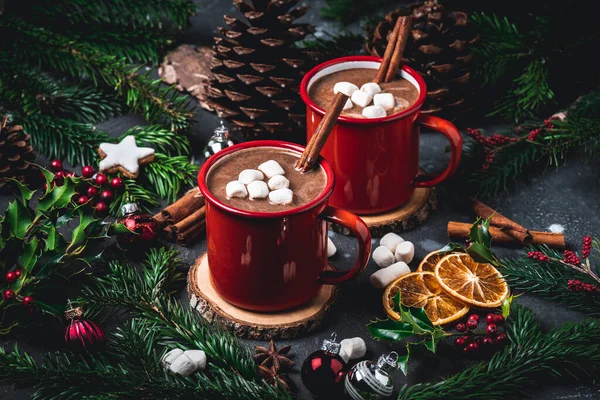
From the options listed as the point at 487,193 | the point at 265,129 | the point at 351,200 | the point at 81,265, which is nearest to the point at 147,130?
the point at 265,129

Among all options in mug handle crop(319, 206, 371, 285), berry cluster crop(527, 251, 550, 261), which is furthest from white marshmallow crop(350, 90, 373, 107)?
berry cluster crop(527, 251, 550, 261)

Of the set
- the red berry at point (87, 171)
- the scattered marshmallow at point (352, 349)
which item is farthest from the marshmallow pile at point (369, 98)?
the red berry at point (87, 171)

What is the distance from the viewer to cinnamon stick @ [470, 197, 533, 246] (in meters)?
1.65

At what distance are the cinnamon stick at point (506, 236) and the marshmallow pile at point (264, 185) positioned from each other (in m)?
0.45

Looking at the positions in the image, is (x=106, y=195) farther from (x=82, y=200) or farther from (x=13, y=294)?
(x=13, y=294)

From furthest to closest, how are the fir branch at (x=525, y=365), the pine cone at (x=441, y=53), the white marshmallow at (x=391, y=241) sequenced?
the pine cone at (x=441, y=53) < the white marshmallow at (x=391, y=241) < the fir branch at (x=525, y=365)

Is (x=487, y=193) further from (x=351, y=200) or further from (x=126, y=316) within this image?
(x=126, y=316)

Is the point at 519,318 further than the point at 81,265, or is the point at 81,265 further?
the point at 81,265

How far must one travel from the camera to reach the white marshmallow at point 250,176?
56.1 inches

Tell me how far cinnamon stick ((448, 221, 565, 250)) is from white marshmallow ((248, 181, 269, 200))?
0.49 meters

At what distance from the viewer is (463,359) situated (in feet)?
4.73

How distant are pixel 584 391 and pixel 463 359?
21 centimetres

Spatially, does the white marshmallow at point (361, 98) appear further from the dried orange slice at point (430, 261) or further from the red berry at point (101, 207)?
the red berry at point (101, 207)

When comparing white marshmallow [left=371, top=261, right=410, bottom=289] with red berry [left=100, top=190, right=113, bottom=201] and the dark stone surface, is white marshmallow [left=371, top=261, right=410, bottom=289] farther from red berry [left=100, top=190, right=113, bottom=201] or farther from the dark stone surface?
red berry [left=100, top=190, right=113, bottom=201]
